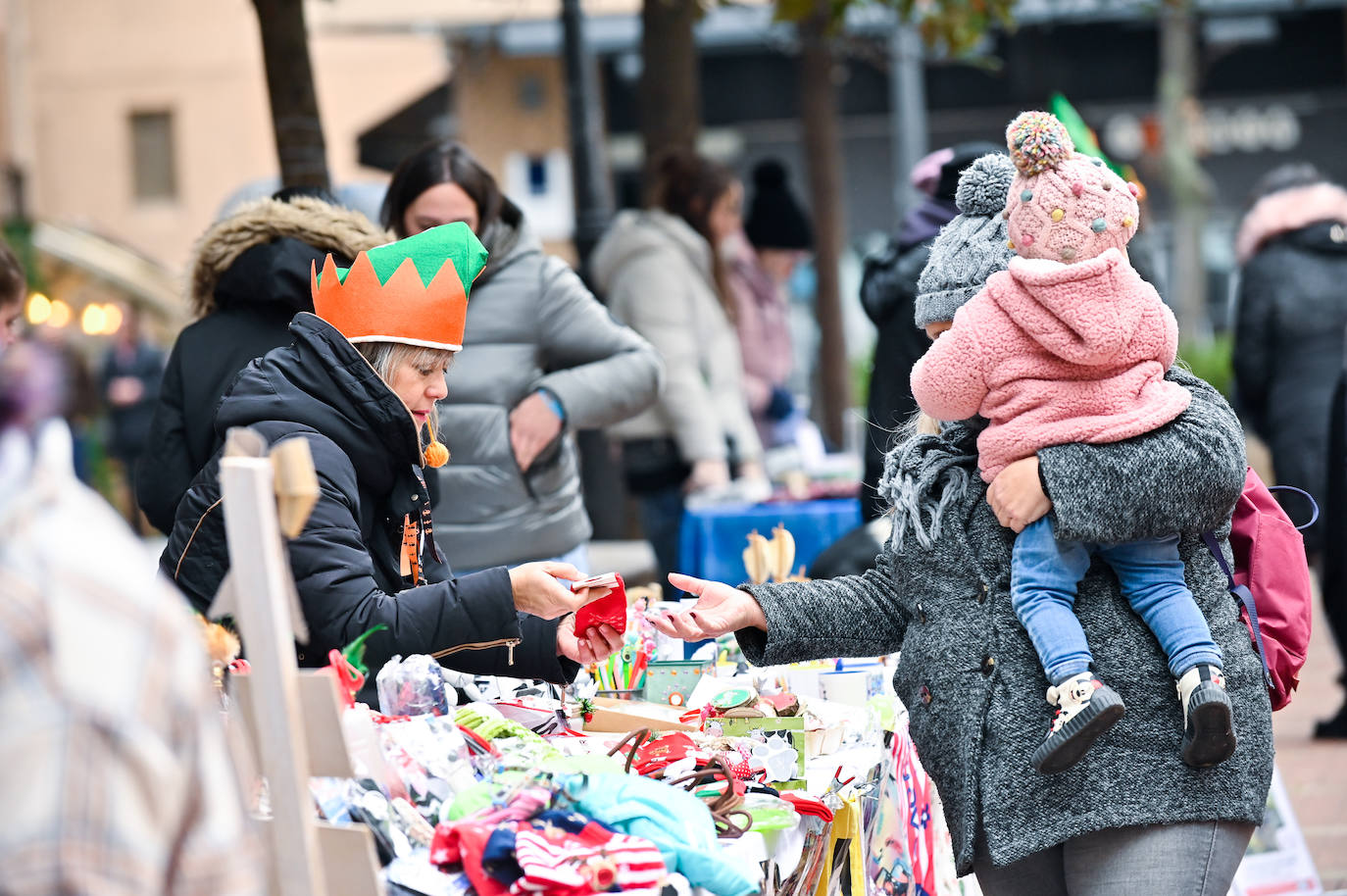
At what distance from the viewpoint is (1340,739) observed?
6590 millimetres

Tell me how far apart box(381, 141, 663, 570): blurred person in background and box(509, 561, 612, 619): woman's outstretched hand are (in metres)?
1.78

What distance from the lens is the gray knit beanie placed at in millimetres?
2754

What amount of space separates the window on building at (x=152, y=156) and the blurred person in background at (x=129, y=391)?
978 cm

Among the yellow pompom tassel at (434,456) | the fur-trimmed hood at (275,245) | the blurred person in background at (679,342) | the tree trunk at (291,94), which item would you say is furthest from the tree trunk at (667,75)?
the yellow pompom tassel at (434,456)

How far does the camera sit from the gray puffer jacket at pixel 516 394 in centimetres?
451

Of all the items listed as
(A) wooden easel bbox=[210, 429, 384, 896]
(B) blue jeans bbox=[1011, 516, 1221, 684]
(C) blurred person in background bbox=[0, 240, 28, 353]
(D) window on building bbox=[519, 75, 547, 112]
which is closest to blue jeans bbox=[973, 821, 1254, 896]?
(B) blue jeans bbox=[1011, 516, 1221, 684]

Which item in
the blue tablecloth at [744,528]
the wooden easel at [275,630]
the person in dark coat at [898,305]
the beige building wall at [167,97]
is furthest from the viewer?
the beige building wall at [167,97]

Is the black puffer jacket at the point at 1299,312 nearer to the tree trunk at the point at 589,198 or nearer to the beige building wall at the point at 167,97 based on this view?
the tree trunk at the point at 589,198

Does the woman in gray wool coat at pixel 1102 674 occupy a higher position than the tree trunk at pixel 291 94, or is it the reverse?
the tree trunk at pixel 291 94

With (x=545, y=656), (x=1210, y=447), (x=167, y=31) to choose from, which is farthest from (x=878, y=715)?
(x=167, y=31)

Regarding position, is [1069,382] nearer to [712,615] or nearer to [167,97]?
[712,615]

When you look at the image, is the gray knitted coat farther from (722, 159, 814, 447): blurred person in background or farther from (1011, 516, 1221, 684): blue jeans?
(722, 159, 814, 447): blurred person in background

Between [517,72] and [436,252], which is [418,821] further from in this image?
[517,72]

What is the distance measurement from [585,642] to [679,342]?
3.83 m
